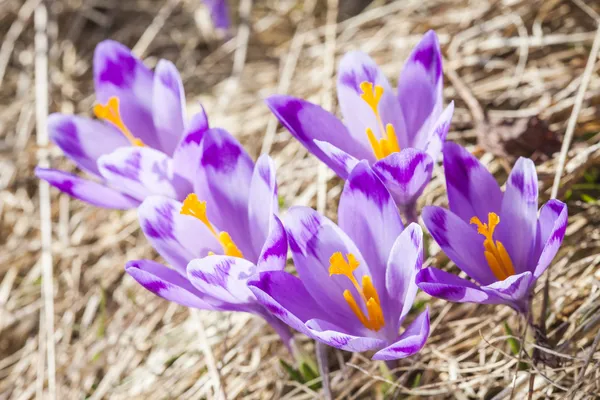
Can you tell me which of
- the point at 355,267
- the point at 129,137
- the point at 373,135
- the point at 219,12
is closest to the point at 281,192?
the point at 129,137

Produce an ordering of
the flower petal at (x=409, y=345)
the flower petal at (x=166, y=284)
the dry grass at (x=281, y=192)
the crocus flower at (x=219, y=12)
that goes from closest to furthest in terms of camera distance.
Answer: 1. the flower petal at (x=409, y=345)
2. the flower petal at (x=166, y=284)
3. the dry grass at (x=281, y=192)
4. the crocus flower at (x=219, y=12)

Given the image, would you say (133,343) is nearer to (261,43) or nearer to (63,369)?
(63,369)

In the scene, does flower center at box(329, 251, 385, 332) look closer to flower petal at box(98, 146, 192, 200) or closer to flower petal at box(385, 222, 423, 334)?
flower petal at box(385, 222, 423, 334)

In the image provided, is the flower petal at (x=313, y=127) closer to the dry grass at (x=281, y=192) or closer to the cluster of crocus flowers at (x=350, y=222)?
the cluster of crocus flowers at (x=350, y=222)

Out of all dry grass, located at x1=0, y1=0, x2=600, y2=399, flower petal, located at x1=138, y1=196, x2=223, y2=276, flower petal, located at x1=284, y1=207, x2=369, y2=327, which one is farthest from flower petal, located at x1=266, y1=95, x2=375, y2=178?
dry grass, located at x1=0, y1=0, x2=600, y2=399

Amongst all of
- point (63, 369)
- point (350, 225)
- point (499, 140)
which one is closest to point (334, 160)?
point (350, 225)

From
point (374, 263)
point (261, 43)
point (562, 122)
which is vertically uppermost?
point (261, 43)

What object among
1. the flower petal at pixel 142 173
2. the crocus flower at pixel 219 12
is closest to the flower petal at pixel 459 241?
the flower petal at pixel 142 173
